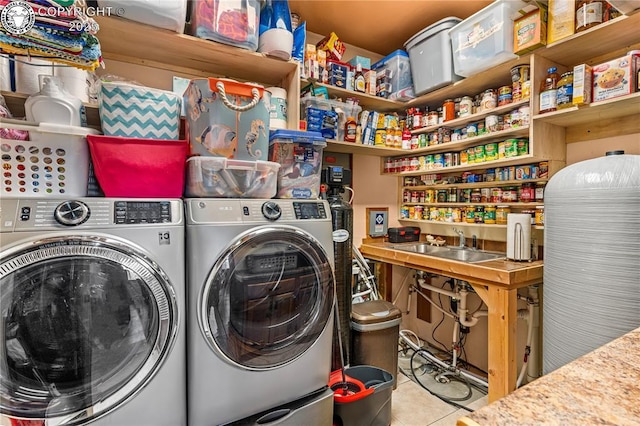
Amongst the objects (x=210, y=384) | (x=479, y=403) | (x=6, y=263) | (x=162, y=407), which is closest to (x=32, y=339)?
(x=6, y=263)

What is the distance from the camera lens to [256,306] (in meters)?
1.22

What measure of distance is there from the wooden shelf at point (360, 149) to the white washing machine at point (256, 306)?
0.97m

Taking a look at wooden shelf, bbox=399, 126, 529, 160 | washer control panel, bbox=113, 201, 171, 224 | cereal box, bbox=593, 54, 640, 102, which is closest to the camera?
washer control panel, bbox=113, 201, 171, 224

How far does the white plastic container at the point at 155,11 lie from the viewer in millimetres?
1305

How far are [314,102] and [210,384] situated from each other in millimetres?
1742

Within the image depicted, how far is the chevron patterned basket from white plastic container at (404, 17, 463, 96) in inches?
74.0

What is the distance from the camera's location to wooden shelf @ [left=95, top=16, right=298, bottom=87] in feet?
4.74

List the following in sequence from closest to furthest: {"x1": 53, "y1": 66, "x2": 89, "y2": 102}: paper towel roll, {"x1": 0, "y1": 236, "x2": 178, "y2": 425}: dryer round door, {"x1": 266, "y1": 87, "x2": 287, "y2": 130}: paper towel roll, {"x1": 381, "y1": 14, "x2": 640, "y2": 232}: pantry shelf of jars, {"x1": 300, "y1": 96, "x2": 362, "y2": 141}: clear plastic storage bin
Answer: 1. {"x1": 0, "y1": 236, "x2": 178, "y2": 425}: dryer round door
2. {"x1": 53, "y1": 66, "x2": 89, "y2": 102}: paper towel roll
3. {"x1": 381, "y1": 14, "x2": 640, "y2": 232}: pantry shelf of jars
4. {"x1": 266, "y1": 87, "x2": 287, "y2": 130}: paper towel roll
5. {"x1": 300, "y1": 96, "x2": 362, "y2": 141}: clear plastic storage bin

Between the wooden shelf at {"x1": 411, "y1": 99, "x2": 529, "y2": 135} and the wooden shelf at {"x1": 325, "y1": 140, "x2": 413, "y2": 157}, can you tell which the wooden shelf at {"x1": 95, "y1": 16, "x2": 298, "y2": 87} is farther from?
the wooden shelf at {"x1": 411, "y1": 99, "x2": 529, "y2": 135}

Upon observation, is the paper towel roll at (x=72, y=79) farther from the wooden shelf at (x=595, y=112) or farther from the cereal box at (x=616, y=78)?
the cereal box at (x=616, y=78)

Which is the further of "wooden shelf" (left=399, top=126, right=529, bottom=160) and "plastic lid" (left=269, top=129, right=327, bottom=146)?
"wooden shelf" (left=399, top=126, right=529, bottom=160)

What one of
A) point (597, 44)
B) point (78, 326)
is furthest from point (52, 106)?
point (597, 44)

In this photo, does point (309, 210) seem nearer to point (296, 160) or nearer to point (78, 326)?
point (296, 160)

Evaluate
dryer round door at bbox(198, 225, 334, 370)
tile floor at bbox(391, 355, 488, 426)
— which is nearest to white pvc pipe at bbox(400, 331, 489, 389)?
tile floor at bbox(391, 355, 488, 426)
